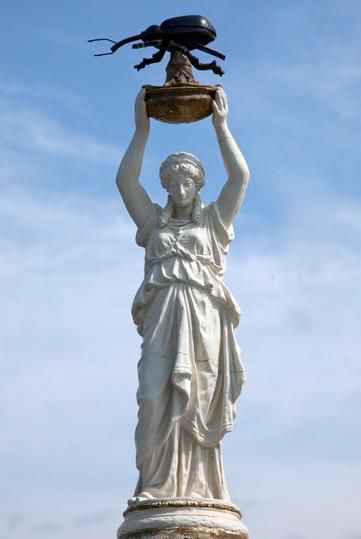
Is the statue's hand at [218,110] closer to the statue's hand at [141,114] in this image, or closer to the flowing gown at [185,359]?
the statue's hand at [141,114]

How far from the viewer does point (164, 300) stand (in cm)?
1547

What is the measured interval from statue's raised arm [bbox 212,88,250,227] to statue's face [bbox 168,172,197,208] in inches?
15.2

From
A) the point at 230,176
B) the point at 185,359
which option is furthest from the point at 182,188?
the point at 185,359

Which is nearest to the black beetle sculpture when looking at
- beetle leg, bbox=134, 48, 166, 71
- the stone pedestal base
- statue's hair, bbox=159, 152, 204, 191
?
beetle leg, bbox=134, 48, 166, 71

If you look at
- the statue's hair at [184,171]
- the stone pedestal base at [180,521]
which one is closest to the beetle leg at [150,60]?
the statue's hair at [184,171]

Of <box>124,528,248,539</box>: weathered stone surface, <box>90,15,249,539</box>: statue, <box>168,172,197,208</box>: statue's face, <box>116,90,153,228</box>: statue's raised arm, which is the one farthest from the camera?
<box>116,90,153,228</box>: statue's raised arm

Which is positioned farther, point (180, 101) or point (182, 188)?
point (180, 101)

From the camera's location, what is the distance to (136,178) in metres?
16.3

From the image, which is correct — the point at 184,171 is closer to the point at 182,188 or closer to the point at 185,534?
the point at 182,188

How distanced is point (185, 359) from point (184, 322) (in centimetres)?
47

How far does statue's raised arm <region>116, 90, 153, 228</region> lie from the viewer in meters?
16.2

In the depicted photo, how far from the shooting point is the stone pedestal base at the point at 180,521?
14078 mm

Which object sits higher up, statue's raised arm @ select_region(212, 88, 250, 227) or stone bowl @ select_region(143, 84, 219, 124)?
stone bowl @ select_region(143, 84, 219, 124)

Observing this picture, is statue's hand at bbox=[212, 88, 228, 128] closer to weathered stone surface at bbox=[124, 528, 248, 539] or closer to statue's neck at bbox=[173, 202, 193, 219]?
statue's neck at bbox=[173, 202, 193, 219]
